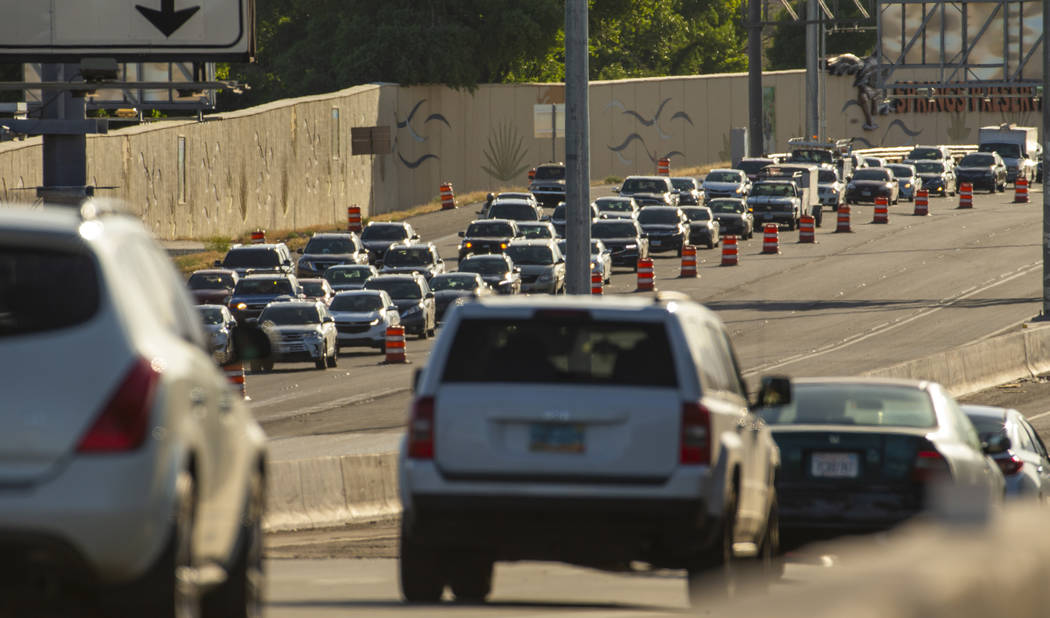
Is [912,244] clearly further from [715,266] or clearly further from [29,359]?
[29,359]

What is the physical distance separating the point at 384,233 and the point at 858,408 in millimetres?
44167

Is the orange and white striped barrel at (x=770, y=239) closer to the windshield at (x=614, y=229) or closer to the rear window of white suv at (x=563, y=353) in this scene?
the windshield at (x=614, y=229)

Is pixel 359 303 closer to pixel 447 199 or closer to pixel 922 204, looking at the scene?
pixel 447 199

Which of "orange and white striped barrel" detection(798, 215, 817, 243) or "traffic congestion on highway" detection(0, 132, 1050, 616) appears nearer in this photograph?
"traffic congestion on highway" detection(0, 132, 1050, 616)

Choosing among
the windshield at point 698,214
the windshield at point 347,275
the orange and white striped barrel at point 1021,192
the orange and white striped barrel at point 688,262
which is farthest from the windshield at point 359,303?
the orange and white striped barrel at point 1021,192

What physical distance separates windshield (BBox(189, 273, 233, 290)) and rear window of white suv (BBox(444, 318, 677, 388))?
36159 mm

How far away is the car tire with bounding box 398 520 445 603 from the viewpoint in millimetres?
10230

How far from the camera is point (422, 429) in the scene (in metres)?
9.70

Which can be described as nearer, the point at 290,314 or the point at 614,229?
the point at 290,314

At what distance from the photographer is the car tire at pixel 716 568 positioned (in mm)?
9828

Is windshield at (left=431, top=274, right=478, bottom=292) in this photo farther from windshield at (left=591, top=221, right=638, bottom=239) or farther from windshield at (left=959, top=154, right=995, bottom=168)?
windshield at (left=959, top=154, right=995, bottom=168)

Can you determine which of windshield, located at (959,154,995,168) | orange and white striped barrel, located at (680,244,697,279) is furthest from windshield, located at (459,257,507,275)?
windshield, located at (959,154,995,168)

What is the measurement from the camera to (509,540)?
31.7 ft

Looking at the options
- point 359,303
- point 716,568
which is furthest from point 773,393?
point 359,303
